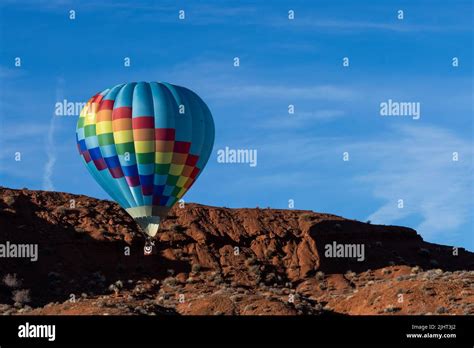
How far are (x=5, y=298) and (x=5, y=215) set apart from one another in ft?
37.2

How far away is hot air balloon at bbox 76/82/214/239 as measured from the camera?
199 ft

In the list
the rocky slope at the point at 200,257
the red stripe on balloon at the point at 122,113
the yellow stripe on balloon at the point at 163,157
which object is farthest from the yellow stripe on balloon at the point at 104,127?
the rocky slope at the point at 200,257

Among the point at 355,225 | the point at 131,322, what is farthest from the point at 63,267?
the point at 131,322

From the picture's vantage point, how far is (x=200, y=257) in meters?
78.6

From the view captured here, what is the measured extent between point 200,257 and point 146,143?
19590 mm

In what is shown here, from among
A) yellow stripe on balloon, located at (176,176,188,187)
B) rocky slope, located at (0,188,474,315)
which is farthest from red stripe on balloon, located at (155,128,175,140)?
rocky slope, located at (0,188,474,315)

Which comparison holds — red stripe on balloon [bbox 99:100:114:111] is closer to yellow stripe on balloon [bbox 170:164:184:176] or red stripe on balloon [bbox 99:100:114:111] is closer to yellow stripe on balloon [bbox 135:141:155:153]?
yellow stripe on balloon [bbox 135:141:155:153]

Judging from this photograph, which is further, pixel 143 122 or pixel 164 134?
pixel 164 134

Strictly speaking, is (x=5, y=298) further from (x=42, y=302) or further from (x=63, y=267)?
(x=63, y=267)

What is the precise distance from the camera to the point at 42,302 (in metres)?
68.2

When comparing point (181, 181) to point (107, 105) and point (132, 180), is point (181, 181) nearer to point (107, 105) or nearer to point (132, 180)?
point (132, 180)

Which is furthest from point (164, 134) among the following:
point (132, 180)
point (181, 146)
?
point (132, 180)

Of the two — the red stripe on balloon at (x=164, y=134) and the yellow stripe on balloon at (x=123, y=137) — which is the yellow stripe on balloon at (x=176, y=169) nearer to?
the red stripe on balloon at (x=164, y=134)

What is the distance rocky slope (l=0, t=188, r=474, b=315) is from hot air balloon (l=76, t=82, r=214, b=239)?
6594 millimetres
